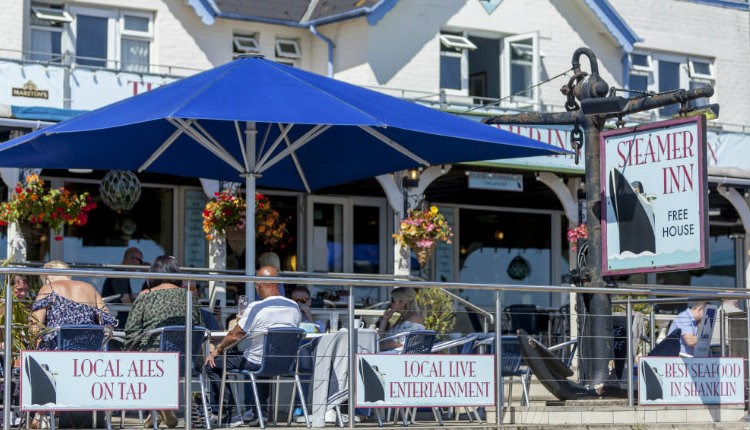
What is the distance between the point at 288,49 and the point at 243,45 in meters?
1.04

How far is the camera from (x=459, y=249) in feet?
85.8

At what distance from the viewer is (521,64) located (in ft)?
83.3

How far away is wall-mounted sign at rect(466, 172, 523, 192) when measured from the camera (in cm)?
2178

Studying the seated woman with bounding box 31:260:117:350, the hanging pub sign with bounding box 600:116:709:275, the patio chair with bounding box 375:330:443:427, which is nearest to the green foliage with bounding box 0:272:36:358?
the seated woman with bounding box 31:260:117:350

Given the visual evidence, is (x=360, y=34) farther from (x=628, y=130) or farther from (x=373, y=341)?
(x=373, y=341)

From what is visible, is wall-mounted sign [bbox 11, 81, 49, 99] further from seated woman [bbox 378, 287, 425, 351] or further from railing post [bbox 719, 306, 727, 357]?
railing post [bbox 719, 306, 727, 357]

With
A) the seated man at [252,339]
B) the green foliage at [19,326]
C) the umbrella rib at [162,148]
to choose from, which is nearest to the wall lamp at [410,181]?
the umbrella rib at [162,148]

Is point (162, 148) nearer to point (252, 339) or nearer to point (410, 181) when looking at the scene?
point (252, 339)

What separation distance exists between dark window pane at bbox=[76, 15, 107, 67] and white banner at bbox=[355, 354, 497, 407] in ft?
44.4

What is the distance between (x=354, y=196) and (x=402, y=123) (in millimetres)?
14009

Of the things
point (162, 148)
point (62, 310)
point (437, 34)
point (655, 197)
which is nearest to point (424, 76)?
point (437, 34)

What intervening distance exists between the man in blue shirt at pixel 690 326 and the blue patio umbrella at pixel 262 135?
2.11 metres

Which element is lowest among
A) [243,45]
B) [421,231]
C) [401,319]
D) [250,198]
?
[401,319]

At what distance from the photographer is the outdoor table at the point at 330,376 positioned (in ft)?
32.8
